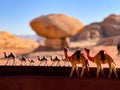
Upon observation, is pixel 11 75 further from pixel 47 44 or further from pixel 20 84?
pixel 47 44

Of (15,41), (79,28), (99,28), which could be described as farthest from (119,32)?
(79,28)

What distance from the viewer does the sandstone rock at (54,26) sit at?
32000mm

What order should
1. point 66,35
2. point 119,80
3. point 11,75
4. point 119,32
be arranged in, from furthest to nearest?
point 119,32, point 66,35, point 11,75, point 119,80

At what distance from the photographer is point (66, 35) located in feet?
107

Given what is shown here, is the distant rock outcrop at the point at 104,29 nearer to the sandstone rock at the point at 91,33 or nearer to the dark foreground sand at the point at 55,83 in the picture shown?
the sandstone rock at the point at 91,33

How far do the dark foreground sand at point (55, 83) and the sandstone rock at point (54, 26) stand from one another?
2206 cm

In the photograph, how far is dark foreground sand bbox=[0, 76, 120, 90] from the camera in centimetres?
905

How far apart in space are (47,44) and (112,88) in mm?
25352

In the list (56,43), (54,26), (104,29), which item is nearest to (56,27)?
(54,26)

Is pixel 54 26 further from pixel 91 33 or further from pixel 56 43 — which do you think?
pixel 91 33

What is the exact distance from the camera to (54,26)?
3177 cm

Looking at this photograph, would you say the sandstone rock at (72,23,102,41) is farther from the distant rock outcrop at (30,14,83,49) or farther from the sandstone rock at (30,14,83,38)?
the sandstone rock at (30,14,83,38)

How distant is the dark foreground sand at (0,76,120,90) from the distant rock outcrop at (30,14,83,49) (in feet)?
72.4

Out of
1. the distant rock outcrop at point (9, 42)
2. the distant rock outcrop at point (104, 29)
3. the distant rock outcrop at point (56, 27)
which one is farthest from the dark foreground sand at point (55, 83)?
the distant rock outcrop at point (104, 29)
